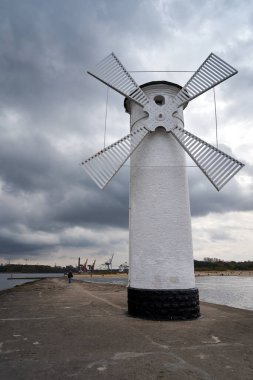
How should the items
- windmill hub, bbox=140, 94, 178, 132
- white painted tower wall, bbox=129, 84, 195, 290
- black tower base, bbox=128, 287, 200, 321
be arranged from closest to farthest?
black tower base, bbox=128, 287, 200, 321 → white painted tower wall, bbox=129, 84, 195, 290 → windmill hub, bbox=140, 94, 178, 132

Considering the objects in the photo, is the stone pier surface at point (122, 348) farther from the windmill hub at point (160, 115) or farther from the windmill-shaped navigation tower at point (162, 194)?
the windmill hub at point (160, 115)

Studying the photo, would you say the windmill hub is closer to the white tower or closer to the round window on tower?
the white tower

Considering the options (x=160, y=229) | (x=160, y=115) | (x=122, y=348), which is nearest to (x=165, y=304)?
(x=160, y=229)

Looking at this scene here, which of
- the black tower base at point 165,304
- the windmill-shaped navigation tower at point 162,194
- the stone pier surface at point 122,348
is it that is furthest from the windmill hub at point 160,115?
the stone pier surface at point 122,348

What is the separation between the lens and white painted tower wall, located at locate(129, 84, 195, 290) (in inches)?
430

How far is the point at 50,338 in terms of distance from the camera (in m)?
7.71

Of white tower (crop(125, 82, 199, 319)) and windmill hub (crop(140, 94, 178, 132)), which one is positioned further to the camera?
windmill hub (crop(140, 94, 178, 132))

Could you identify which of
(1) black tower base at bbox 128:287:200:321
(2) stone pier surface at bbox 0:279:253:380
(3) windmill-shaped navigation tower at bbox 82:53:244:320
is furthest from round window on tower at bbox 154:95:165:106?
(2) stone pier surface at bbox 0:279:253:380

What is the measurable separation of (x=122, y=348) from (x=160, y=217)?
5.10m

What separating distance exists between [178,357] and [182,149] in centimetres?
773

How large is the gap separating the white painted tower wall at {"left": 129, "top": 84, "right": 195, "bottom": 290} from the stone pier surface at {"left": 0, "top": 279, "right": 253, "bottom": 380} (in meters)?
1.46

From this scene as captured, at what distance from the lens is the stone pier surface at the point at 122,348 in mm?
5395

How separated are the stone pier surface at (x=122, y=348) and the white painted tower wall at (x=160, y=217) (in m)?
1.46

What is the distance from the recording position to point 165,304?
34.7 feet
